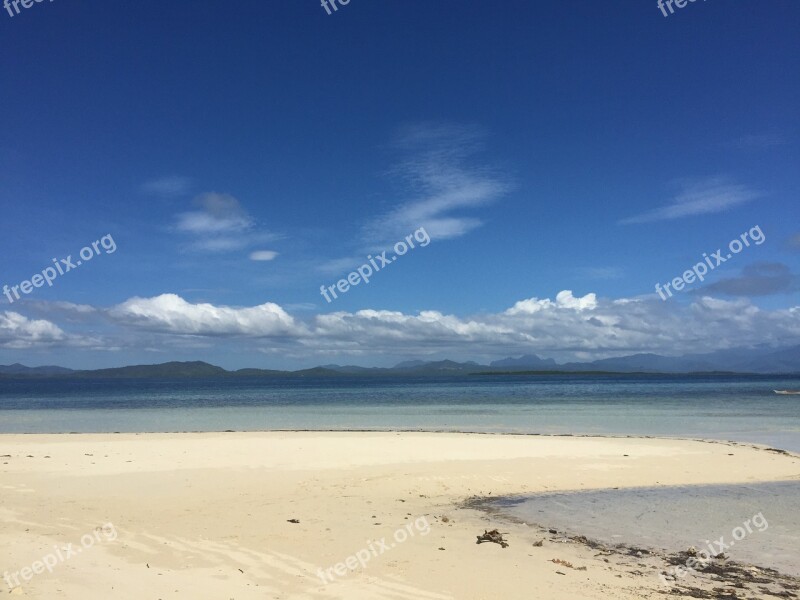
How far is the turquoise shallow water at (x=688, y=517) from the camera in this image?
10.8m

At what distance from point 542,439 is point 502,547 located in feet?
59.8

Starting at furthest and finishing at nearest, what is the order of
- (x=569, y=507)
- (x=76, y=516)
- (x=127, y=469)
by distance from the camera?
(x=127, y=469) → (x=569, y=507) → (x=76, y=516)

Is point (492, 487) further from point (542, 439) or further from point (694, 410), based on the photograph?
point (694, 410)

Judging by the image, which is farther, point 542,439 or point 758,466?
point 542,439

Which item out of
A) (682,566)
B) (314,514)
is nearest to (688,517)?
(682,566)

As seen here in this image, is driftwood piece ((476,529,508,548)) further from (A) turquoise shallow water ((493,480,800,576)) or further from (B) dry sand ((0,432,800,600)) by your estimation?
(A) turquoise shallow water ((493,480,800,576))

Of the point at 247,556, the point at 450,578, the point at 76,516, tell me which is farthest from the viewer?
the point at 76,516

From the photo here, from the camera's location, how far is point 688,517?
13.0 metres

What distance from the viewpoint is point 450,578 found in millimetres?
8625

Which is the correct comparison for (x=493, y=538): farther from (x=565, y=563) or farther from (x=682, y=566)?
(x=682, y=566)

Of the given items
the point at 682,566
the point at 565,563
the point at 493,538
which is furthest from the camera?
the point at 493,538

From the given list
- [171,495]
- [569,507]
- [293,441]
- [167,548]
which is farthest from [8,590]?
[293,441]

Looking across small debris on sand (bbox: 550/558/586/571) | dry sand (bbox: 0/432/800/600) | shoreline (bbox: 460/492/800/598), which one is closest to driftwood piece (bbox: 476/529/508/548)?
dry sand (bbox: 0/432/800/600)

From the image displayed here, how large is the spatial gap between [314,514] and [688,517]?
824cm
